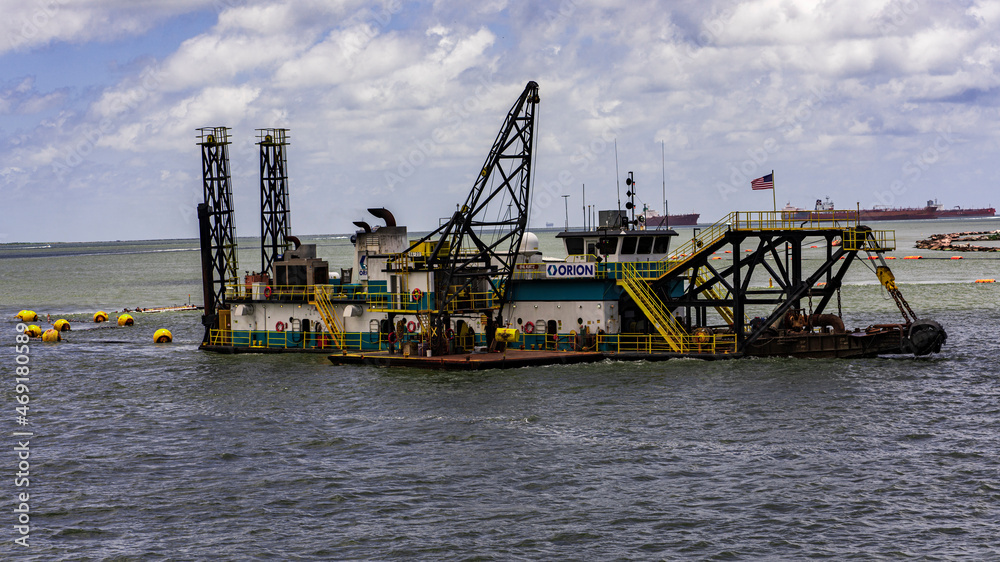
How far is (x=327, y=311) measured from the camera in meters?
53.2

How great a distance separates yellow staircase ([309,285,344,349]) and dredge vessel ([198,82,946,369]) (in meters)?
0.07

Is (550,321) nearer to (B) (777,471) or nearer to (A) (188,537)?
(B) (777,471)

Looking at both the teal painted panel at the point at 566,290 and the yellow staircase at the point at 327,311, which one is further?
the yellow staircase at the point at 327,311

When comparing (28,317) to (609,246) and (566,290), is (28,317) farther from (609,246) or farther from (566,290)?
(609,246)

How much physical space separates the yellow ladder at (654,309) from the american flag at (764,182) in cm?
708

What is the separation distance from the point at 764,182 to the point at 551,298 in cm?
1157

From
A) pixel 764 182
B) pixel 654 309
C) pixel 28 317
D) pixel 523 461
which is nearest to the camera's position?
pixel 523 461

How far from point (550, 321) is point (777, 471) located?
20.7 m

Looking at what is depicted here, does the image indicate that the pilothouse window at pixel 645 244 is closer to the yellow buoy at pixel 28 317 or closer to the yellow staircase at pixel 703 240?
the yellow staircase at pixel 703 240

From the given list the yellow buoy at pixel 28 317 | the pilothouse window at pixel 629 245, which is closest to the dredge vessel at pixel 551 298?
the pilothouse window at pixel 629 245

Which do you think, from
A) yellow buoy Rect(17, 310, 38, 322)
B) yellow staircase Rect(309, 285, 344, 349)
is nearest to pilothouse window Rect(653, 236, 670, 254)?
yellow staircase Rect(309, 285, 344, 349)

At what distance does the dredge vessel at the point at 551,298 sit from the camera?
4600cm

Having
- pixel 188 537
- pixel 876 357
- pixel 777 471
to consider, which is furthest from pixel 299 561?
pixel 876 357

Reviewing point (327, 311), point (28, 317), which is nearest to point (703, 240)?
point (327, 311)
